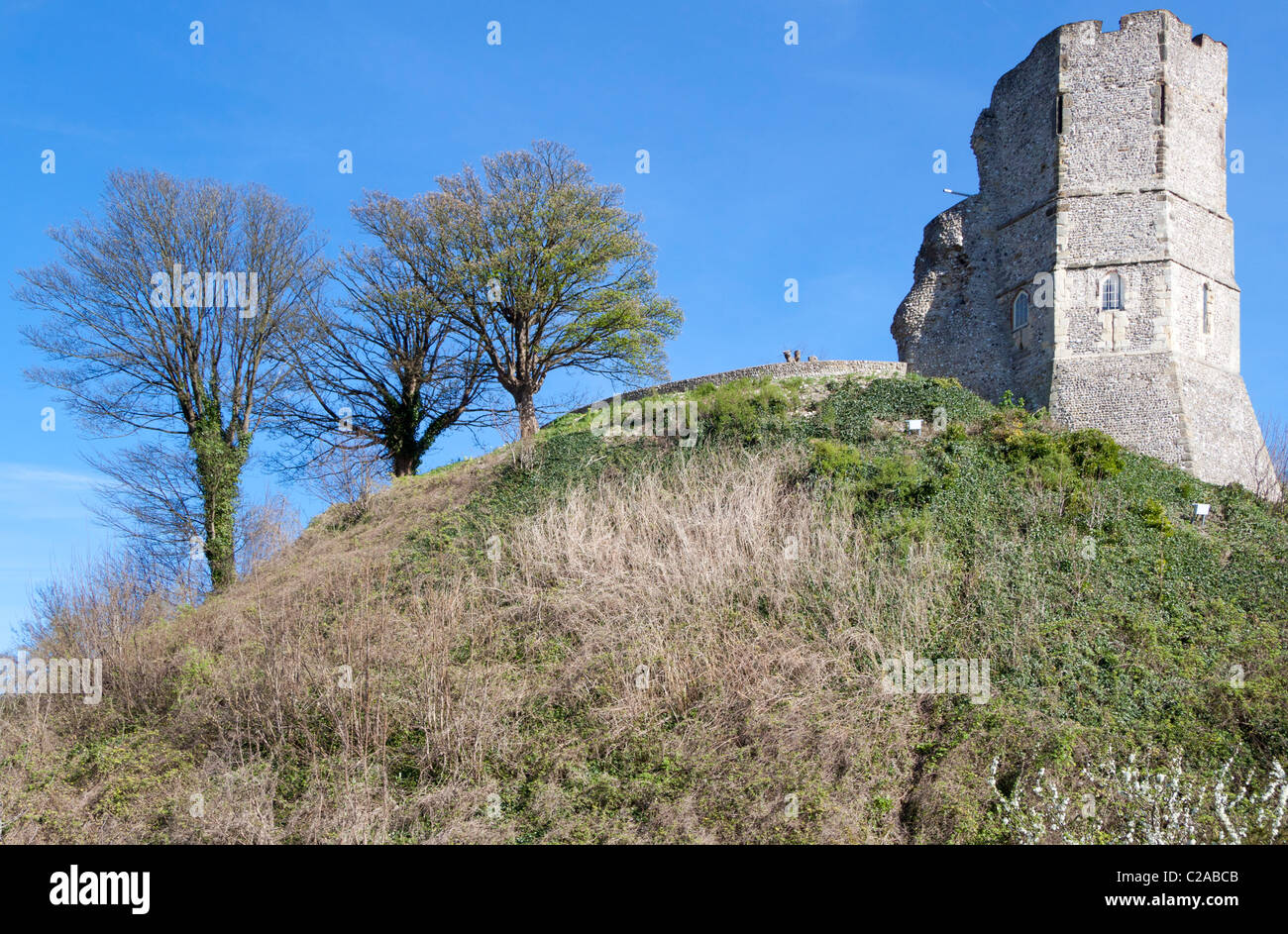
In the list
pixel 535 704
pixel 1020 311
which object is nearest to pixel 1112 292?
pixel 1020 311

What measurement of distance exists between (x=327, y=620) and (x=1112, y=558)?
13.6 metres

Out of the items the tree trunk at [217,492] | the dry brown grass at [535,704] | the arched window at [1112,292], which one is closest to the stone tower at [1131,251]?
the arched window at [1112,292]

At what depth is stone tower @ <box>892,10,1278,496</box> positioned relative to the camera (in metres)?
25.2

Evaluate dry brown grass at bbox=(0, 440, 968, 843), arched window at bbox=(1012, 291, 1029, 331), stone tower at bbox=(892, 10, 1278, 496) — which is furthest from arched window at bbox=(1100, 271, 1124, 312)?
dry brown grass at bbox=(0, 440, 968, 843)

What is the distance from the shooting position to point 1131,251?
25719mm

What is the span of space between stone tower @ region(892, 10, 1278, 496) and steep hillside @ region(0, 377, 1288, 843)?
489 cm

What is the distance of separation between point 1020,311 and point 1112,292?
7.83 ft

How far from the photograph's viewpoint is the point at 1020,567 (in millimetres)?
16891

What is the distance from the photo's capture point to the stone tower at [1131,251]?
82.7 ft

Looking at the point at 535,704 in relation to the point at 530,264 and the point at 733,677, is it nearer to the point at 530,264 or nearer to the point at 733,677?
the point at 733,677

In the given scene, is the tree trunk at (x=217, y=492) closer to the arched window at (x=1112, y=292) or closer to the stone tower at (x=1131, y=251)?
the stone tower at (x=1131, y=251)

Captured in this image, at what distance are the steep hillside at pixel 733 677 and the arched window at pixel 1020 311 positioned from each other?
719 cm
